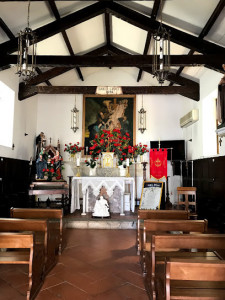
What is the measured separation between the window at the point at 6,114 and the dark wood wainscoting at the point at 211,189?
563 cm

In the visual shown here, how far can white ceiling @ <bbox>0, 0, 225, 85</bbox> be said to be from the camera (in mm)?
5566

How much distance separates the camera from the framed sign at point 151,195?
7.05 meters

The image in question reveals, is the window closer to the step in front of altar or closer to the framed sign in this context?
the step in front of altar

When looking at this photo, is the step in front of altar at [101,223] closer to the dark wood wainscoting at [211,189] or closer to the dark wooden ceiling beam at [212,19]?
the dark wood wainscoting at [211,189]

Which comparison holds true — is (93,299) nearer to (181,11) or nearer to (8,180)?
(8,180)

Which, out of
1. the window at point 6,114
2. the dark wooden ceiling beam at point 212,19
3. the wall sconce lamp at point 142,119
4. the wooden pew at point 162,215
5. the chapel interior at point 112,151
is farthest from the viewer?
the wall sconce lamp at point 142,119

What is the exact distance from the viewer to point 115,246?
474 cm

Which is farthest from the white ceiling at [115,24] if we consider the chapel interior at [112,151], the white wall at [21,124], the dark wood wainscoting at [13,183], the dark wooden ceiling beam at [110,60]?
the dark wood wainscoting at [13,183]

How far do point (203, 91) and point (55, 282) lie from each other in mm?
6652

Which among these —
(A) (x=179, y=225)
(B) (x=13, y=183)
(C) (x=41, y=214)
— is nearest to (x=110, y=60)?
(C) (x=41, y=214)

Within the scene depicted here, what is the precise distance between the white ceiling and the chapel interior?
0.03m

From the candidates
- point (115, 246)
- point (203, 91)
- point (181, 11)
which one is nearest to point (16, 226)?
point (115, 246)

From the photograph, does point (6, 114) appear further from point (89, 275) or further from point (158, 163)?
point (89, 275)

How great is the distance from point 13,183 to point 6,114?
2.00 metres
